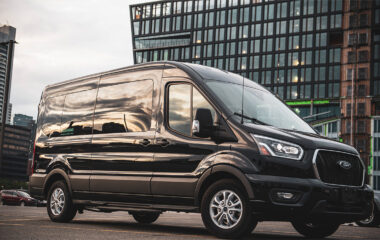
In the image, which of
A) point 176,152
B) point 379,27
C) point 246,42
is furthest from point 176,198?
point 246,42

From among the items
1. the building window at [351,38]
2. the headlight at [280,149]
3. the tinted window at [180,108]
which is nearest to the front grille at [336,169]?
the headlight at [280,149]

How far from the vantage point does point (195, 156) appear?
719 centimetres

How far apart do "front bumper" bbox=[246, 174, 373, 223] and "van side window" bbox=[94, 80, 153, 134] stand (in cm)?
228

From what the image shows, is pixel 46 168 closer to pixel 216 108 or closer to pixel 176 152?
pixel 176 152

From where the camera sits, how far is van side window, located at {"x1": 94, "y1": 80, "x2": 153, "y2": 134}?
8.16m

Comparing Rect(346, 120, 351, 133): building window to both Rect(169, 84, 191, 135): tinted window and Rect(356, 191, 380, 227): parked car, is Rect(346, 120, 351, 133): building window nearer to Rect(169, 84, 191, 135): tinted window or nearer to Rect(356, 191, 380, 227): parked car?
Rect(356, 191, 380, 227): parked car

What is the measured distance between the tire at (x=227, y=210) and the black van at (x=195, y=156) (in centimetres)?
1

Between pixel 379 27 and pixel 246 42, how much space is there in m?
21.1

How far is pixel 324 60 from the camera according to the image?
81312 mm

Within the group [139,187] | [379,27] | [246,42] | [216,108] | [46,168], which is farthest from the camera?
[246,42]

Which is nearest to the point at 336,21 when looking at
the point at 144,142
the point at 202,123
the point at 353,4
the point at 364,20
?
the point at 353,4

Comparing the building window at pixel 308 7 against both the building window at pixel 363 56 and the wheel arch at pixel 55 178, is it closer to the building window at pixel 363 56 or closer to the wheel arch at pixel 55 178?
the building window at pixel 363 56

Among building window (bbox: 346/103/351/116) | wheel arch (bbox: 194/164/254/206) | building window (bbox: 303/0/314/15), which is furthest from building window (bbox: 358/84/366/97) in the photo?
wheel arch (bbox: 194/164/254/206)

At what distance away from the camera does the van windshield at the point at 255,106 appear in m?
7.29
